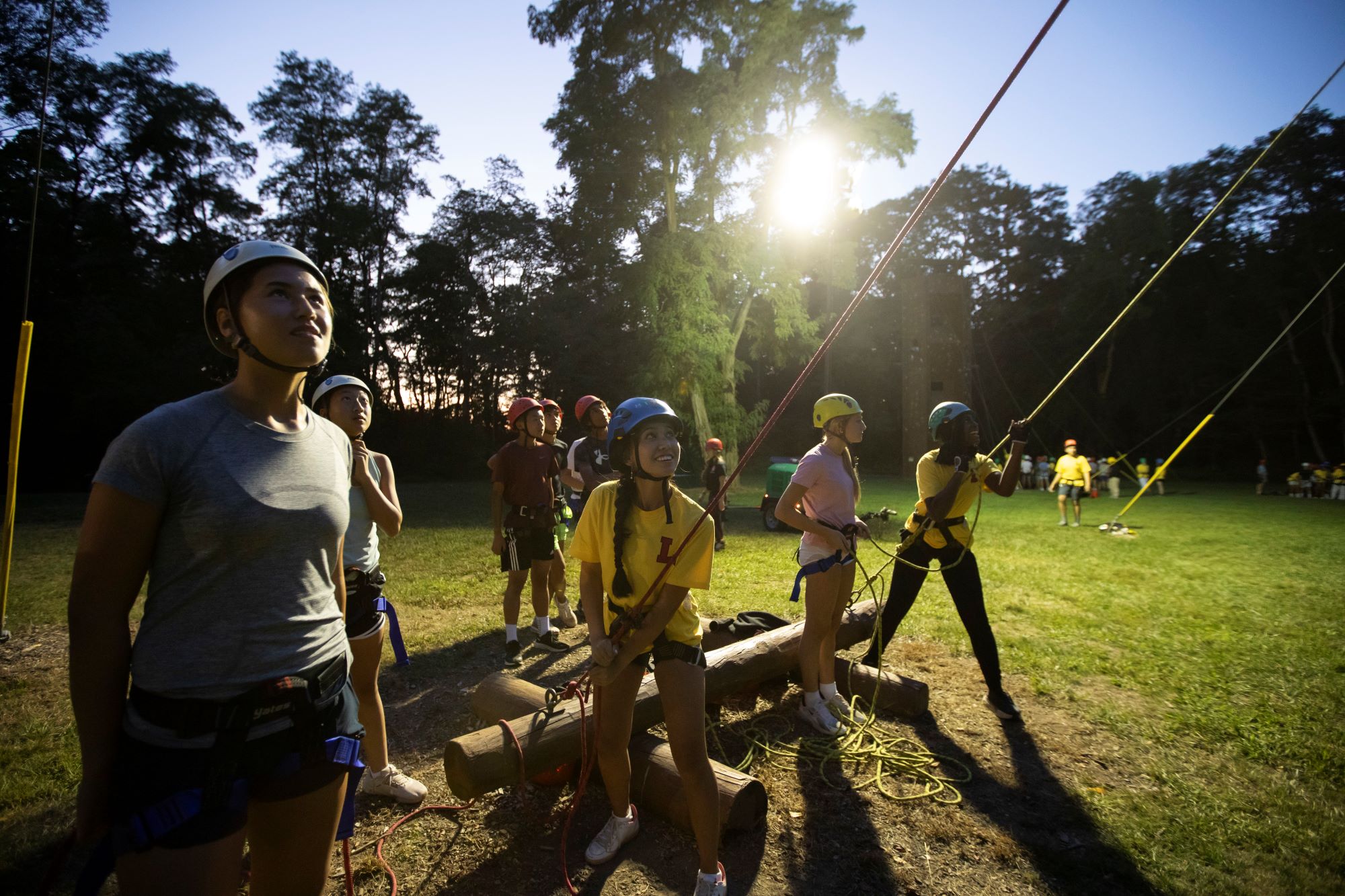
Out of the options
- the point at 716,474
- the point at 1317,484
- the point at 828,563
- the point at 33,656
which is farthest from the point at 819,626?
the point at 1317,484

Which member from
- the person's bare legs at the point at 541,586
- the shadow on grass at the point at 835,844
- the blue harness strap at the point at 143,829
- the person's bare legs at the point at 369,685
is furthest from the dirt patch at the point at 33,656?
the shadow on grass at the point at 835,844

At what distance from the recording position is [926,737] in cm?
477

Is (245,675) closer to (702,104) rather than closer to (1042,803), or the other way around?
(1042,803)

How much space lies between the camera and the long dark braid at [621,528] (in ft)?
9.72

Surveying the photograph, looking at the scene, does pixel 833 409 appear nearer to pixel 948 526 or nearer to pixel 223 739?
pixel 948 526

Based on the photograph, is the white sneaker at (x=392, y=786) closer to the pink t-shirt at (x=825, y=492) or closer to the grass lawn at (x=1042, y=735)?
the grass lawn at (x=1042, y=735)

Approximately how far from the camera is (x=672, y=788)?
143 inches

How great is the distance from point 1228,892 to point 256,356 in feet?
15.7

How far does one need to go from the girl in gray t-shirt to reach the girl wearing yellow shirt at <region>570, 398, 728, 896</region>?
4.10 feet

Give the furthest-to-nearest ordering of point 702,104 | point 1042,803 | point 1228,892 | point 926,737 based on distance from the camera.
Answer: point 702,104 < point 926,737 < point 1042,803 < point 1228,892

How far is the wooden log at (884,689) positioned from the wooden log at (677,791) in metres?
1.74

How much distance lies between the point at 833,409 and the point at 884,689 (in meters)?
2.32

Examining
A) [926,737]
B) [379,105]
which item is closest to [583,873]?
[926,737]

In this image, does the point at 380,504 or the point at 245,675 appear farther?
the point at 380,504
